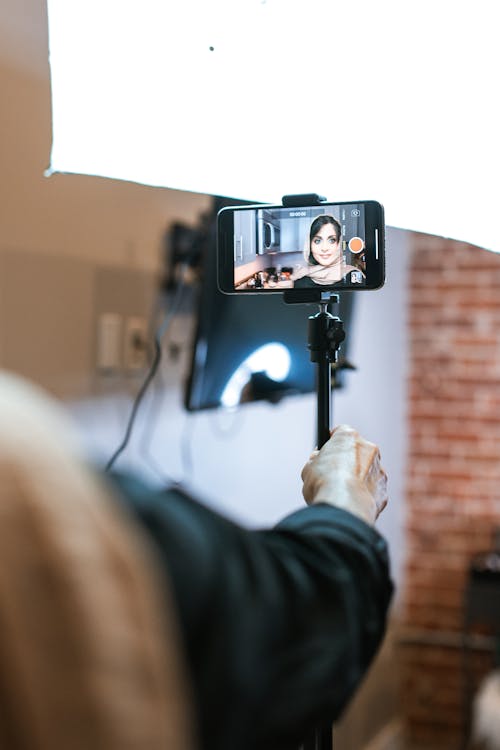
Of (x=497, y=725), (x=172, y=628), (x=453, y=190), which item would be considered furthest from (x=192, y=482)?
(x=172, y=628)

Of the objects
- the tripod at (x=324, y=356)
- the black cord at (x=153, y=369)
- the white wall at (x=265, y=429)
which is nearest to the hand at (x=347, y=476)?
the tripod at (x=324, y=356)

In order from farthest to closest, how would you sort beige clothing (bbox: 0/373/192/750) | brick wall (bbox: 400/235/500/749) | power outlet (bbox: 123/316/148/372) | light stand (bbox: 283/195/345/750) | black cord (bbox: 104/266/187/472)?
brick wall (bbox: 400/235/500/749), power outlet (bbox: 123/316/148/372), black cord (bbox: 104/266/187/472), light stand (bbox: 283/195/345/750), beige clothing (bbox: 0/373/192/750)

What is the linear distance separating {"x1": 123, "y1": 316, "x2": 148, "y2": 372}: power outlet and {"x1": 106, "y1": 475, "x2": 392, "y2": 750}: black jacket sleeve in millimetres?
1251

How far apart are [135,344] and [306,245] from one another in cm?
96

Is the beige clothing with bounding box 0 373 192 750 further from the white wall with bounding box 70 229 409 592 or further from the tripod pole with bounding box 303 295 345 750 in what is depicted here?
the white wall with bounding box 70 229 409 592

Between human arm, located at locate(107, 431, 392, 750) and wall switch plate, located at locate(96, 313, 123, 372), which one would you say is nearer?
human arm, located at locate(107, 431, 392, 750)

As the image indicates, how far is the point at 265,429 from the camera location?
251 cm

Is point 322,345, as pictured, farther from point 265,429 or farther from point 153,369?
point 265,429

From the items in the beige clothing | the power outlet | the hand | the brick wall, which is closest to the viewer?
the beige clothing

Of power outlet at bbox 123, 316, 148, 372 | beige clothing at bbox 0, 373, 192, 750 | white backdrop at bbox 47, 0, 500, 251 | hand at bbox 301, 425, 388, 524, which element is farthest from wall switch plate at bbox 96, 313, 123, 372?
beige clothing at bbox 0, 373, 192, 750

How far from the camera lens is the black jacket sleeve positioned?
441 millimetres

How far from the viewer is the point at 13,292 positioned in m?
1.50

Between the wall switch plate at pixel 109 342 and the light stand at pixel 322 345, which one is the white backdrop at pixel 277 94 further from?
the wall switch plate at pixel 109 342

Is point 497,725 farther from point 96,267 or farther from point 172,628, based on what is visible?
point 172,628
